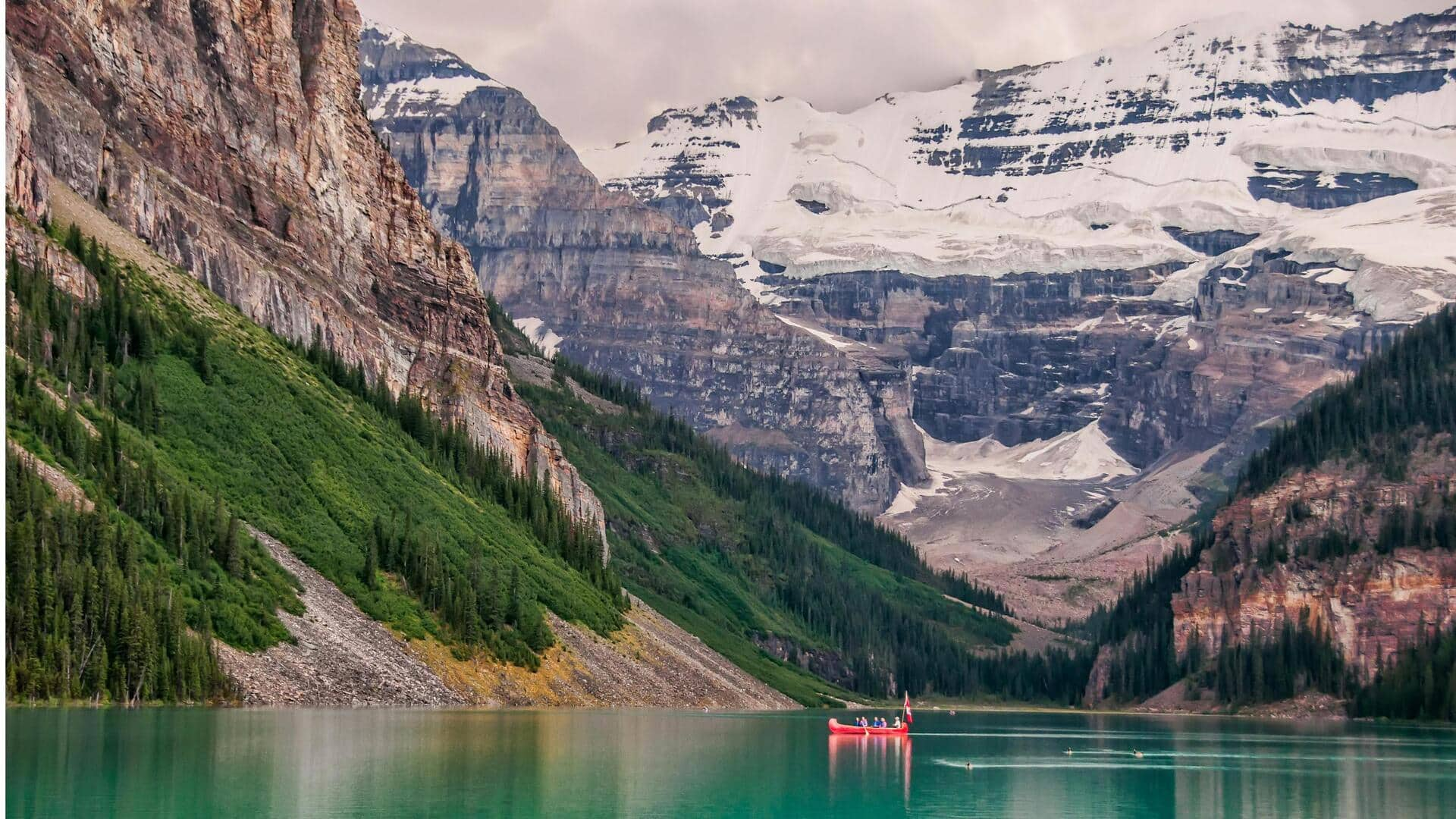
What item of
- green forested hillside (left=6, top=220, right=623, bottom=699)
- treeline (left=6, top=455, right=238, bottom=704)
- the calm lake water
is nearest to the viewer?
the calm lake water

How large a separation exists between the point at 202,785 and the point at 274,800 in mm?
4431

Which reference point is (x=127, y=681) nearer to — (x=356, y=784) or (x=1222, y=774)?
(x=356, y=784)

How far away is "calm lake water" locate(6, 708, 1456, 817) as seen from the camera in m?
92.5

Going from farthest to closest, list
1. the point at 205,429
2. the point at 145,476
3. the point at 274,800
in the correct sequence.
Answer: the point at 205,429, the point at 145,476, the point at 274,800

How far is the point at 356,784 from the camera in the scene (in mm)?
98375

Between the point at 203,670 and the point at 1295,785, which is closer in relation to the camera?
the point at 1295,785

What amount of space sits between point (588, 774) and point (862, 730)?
80.4m

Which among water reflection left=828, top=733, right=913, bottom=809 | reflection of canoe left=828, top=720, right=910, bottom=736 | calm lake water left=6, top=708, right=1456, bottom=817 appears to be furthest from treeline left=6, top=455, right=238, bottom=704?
reflection of canoe left=828, top=720, right=910, bottom=736

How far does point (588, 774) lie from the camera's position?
113 metres

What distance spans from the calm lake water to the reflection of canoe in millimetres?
15387

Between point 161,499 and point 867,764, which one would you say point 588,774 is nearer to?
point 867,764

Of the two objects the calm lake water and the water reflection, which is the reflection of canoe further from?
the calm lake water

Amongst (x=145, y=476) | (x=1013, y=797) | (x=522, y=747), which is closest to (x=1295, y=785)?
(x=1013, y=797)

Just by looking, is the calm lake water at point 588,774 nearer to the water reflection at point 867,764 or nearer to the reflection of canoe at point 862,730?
the water reflection at point 867,764
